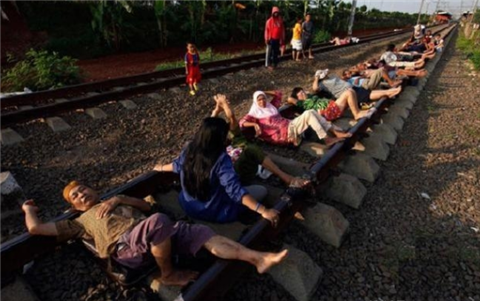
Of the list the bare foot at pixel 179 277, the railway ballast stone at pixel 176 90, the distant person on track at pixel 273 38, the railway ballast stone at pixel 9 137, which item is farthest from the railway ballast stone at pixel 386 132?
the distant person on track at pixel 273 38

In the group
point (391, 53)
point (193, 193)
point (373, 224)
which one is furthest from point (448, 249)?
point (391, 53)

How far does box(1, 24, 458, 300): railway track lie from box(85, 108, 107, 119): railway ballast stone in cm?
312

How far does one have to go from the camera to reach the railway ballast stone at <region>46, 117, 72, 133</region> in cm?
563

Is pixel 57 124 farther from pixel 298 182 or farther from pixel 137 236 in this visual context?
pixel 298 182

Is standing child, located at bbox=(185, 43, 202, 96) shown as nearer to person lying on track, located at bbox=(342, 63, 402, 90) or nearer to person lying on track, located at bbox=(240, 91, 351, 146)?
person lying on track, located at bbox=(240, 91, 351, 146)

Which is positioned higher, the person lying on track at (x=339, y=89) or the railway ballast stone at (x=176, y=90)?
the person lying on track at (x=339, y=89)

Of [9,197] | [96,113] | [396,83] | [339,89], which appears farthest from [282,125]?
[396,83]

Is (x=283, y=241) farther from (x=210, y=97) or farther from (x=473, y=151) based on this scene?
(x=210, y=97)

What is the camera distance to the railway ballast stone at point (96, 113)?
6.18 meters

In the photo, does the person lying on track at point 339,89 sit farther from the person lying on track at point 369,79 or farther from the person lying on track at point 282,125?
the person lying on track at point 282,125

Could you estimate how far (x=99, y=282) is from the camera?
260 cm

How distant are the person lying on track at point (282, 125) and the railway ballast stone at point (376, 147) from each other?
1.83 feet

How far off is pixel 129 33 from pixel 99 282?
1604 cm

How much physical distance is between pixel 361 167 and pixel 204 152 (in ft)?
7.88
